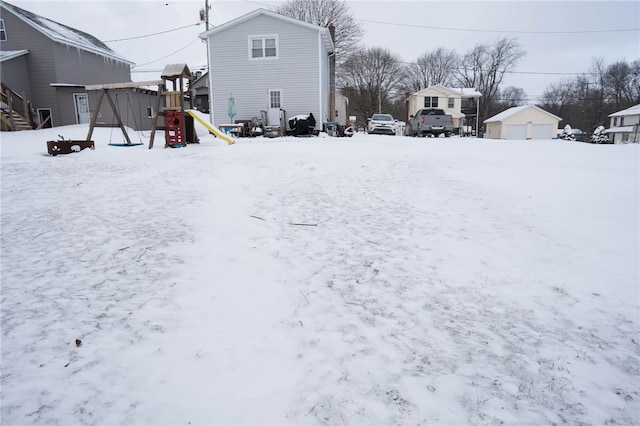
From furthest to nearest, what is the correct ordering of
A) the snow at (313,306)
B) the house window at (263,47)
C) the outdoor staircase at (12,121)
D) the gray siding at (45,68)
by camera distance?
1. the gray siding at (45,68)
2. the house window at (263,47)
3. the outdoor staircase at (12,121)
4. the snow at (313,306)

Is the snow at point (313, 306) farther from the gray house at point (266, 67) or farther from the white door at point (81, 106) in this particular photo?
the white door at point (81, 106)

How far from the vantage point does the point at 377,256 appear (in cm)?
374


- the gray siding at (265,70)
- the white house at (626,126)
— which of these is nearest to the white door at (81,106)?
the gray siding at (265,70)

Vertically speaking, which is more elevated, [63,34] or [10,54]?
[63,34]

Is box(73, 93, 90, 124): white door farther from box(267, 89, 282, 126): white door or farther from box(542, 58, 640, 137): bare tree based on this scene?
box(542, 58, 640, 137): bare tree

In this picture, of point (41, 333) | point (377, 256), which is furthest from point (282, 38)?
point (41, 333)

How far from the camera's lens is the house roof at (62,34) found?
21688 mm

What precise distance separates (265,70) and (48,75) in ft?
47.2

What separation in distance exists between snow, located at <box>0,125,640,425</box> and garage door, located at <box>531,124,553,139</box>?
40.5 m

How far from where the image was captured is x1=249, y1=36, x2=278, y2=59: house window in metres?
17.9

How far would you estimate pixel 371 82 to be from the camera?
171 ft

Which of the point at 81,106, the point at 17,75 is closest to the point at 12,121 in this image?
the point at 81,106

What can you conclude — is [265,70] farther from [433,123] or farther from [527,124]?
[527,124]

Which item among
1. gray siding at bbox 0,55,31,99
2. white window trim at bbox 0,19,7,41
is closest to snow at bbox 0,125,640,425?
gray siding at bbox 0,55,31,99
